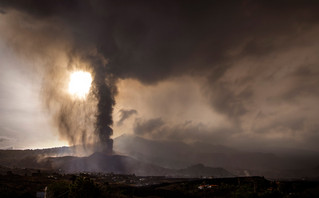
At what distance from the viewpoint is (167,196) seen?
370ft

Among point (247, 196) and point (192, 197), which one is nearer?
point (247, 196)

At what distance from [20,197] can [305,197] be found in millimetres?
84316

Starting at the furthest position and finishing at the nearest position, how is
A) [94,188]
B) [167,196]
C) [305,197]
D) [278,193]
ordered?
[167,196], [278,193], [94,188], [305,197]

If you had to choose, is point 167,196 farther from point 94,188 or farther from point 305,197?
point 305,197

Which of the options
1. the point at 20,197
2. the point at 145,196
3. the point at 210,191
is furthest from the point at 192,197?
the point at 20,197

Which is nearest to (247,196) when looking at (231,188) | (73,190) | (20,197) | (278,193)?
(278,193)

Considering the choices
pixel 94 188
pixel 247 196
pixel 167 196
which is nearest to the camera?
pixel 94 188

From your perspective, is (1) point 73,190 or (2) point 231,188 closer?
(1) point 73,190

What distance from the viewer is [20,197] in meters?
72.6

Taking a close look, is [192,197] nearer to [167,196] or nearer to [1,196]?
[167,196]

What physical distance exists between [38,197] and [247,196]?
69.0 m

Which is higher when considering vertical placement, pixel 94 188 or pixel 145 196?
pixel 94 188

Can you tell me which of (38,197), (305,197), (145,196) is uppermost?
(305,197)

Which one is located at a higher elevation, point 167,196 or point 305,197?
point 305,197
